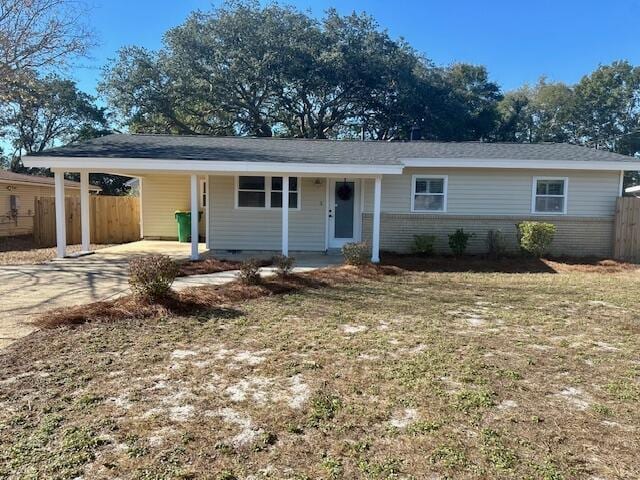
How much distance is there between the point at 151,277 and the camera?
19.0ft

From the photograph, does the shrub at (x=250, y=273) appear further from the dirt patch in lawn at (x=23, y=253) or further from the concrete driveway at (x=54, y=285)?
the dirt patch in lawn at (x=23, y=253)

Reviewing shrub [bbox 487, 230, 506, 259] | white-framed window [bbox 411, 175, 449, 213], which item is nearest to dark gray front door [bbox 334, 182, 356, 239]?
white-framed window [bbox 411, 175, 449, 213]

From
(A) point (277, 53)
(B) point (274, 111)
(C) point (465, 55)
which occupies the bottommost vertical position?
(B) point (274, 111)

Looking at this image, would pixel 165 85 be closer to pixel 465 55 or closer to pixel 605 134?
pixel 465 55

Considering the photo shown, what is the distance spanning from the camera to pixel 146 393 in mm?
3332

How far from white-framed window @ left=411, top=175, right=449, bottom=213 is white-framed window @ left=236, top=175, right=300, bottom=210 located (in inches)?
127

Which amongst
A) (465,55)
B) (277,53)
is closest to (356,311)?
(277,53)

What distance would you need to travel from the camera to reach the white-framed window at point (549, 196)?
1200cm

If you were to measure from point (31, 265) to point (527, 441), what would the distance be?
400 inches

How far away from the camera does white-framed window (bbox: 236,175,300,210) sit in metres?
12.3

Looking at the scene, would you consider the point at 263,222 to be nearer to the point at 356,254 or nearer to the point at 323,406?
the point at 356,254

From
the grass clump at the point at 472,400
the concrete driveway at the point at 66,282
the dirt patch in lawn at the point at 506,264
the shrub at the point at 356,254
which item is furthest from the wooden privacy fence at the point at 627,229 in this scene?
the grass clump at the point at 472,400

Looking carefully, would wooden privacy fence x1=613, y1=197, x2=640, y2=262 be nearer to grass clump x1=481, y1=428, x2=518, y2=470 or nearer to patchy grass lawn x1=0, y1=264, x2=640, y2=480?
patchy grass lawn x1=0, y1=264, x2=640, y2=480

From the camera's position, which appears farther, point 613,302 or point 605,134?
point 605,134
